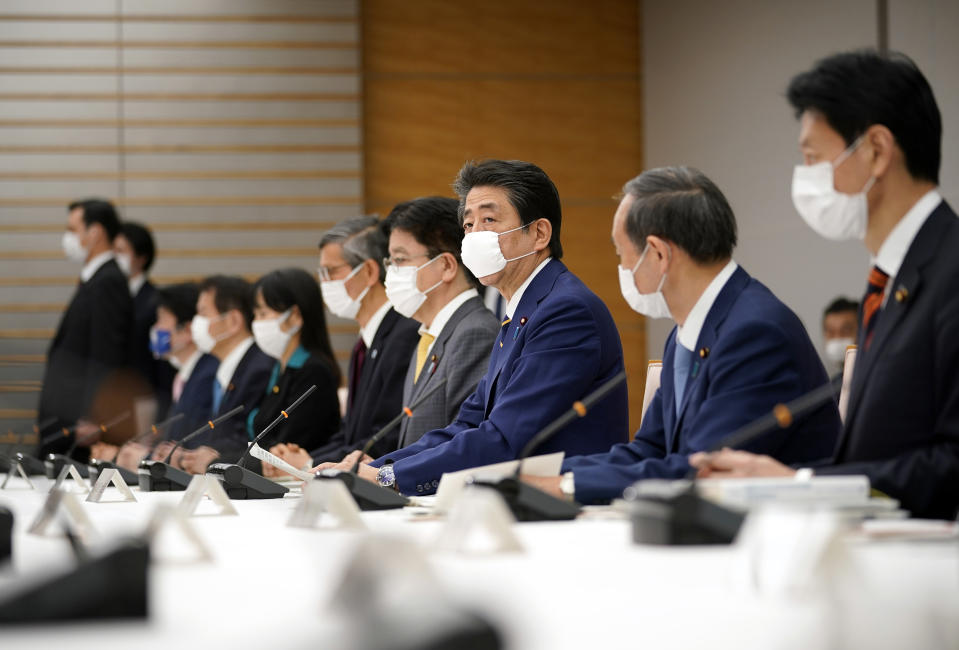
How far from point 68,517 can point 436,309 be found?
6.59ft

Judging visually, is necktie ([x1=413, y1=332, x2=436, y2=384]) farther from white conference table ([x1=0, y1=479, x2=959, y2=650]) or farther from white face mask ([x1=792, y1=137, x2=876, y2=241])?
white conference table ([x1=0, y1=479, x2=959, y2=650])

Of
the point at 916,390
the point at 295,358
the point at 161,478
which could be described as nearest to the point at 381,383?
the point at 295,358

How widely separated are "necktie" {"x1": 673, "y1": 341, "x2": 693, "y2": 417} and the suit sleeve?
133mm

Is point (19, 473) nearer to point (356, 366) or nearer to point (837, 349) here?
point (356, 366)

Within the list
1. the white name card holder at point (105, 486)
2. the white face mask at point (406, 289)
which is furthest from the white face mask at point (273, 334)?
the white name card holder at point (105, 486)

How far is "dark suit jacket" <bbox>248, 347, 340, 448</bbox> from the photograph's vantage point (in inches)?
179

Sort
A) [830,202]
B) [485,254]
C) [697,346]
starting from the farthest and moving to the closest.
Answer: [485,254] < [697,346] < [830,202]

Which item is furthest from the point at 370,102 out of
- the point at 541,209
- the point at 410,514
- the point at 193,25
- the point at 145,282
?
Result: the point at 410,514

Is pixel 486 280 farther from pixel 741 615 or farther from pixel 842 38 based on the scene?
pixel 842 38

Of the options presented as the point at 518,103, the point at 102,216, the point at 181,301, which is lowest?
the point at 181,301

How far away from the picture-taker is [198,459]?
14.6ft

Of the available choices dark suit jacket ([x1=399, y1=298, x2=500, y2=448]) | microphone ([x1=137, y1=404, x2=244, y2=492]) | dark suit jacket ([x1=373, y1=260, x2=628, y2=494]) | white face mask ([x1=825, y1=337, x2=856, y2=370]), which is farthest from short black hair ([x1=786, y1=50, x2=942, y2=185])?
white face mask ([x1=825, y1=337, x2=856, y2=370])

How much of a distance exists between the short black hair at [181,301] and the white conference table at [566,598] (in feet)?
15.5

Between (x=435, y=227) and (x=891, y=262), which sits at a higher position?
(x=435, y=227)
